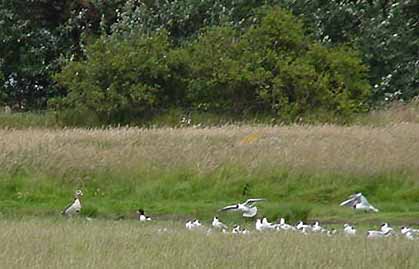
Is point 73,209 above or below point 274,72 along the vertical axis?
below

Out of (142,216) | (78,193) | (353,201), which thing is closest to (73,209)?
(142,216)

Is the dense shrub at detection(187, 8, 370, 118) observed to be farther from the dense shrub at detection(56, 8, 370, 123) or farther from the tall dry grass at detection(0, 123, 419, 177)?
the tall dry grass at detection(0, 123, 419, 177)

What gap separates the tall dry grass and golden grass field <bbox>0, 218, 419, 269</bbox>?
6.46 meters

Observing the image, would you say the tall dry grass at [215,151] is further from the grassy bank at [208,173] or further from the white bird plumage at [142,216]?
the white bird plumage at [142,216]

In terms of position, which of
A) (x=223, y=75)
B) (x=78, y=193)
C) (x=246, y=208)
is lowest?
(x=78, y=193)

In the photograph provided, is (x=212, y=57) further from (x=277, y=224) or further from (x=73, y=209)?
(x=277, y=224)

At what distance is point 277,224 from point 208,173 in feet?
15.3

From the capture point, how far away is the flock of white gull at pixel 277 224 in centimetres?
1388

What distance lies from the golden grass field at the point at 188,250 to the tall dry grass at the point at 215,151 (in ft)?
21.2

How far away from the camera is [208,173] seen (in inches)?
802

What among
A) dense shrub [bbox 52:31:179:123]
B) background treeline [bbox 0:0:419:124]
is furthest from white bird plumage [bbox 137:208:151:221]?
dense shrub [bbox 52:31:179:123]

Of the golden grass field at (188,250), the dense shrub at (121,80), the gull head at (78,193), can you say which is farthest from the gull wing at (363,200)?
the dense shrub at (121,80)

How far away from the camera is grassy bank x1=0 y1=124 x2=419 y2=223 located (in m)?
18.8

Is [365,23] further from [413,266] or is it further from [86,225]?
[413,266]
